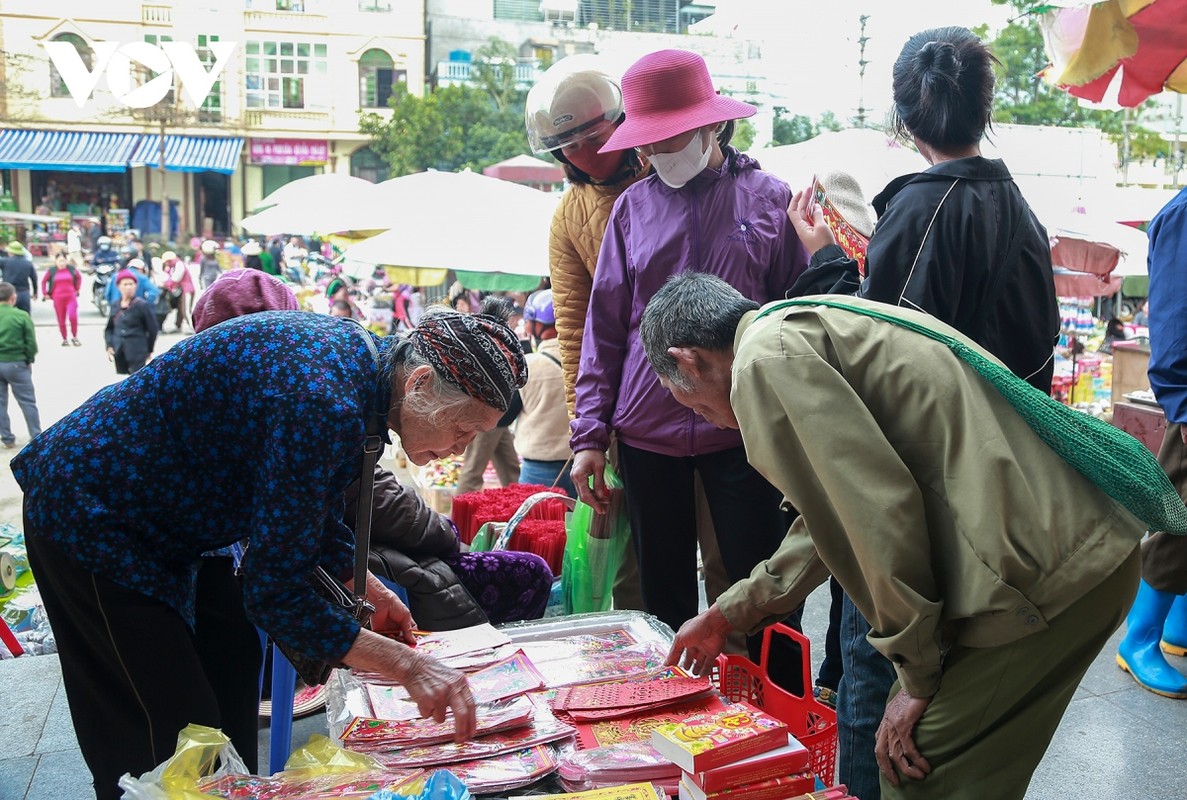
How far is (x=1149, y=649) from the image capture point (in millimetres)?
3273

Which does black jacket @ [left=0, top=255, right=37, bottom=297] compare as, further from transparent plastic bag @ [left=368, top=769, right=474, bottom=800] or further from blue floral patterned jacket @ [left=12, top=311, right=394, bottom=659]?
transparent plastic bag @ [left=368, top=769, right=474, bottom=800]

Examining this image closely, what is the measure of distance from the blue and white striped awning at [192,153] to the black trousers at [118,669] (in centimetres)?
2898

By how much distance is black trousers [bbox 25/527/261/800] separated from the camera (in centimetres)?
165

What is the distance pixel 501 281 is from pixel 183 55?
2317 centimetres

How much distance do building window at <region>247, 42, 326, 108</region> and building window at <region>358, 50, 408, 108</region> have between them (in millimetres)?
1154

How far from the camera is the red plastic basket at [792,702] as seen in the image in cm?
179

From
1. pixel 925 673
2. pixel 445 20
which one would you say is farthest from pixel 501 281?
pixel 445 20

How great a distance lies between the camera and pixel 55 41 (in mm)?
27594

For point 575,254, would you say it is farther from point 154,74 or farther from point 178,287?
point 154,74

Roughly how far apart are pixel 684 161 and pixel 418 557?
1.46 m

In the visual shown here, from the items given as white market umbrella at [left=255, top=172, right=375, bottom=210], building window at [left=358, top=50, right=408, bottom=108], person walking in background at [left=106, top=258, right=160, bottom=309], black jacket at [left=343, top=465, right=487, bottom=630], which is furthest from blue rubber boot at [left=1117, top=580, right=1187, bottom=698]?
building window at [left=358, top=50, right=408, bottom=108]

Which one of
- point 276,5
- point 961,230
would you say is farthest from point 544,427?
point 276,5

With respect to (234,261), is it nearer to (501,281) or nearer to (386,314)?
(386,314)

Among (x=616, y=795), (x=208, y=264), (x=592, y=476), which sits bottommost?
(x=616, y=795)
